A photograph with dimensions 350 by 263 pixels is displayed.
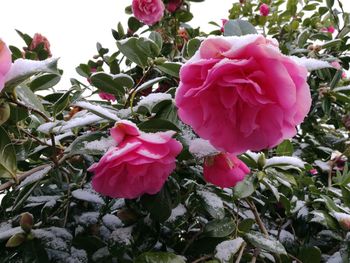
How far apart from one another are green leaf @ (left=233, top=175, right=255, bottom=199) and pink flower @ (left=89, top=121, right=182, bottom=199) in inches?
7.4

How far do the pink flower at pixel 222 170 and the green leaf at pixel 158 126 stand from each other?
3.5 inches

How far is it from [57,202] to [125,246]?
12.6 inches

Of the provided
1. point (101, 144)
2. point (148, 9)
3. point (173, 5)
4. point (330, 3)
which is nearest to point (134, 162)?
point (101, 144)

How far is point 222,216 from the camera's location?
32.1 inches

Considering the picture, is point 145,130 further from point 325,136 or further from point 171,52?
point 325,136

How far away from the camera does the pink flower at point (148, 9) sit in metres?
1.67

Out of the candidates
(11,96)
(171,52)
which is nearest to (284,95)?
(11,96)

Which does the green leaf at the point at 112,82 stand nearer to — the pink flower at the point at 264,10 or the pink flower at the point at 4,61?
the pink flower at the point at 4,61

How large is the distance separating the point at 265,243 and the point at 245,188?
114mm

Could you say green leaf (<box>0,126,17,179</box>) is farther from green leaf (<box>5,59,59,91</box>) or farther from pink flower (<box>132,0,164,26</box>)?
pink flower (<box>132,0,164,26</box>)

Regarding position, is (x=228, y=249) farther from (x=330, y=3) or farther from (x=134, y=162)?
(x=330, y=3)

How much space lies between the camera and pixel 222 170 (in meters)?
0.74

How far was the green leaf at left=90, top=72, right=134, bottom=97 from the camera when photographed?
0.86m

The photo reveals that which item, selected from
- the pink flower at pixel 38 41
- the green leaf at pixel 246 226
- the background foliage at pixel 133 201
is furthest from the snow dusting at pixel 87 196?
the pink flower at pixel 38 41
